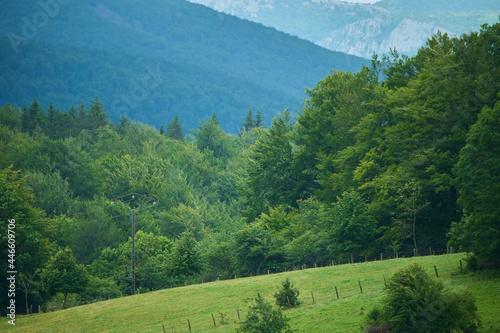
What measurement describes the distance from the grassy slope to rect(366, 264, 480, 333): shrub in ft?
4.18

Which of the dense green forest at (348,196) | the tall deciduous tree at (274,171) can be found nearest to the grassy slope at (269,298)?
the dense green forest at (348,196)

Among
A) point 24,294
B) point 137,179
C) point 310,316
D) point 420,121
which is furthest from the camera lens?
point 137,179

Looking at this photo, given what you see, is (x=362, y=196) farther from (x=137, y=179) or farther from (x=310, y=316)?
(x=137, y=179)

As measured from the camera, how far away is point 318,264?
56969 mm

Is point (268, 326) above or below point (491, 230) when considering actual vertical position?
below

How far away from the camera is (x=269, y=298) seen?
1547 inches

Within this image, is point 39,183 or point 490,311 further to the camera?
point 39,183

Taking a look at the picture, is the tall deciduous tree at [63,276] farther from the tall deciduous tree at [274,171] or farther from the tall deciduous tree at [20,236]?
the tall deciduous tree at [274,171]

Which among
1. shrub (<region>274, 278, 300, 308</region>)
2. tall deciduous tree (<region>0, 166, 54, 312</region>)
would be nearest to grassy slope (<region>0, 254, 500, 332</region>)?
shrub (<region>274, 278, 300, 308</region>)

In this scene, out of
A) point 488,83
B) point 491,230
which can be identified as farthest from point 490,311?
point 488,83

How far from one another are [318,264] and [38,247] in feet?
98.0

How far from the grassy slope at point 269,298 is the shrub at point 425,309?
4.18ft

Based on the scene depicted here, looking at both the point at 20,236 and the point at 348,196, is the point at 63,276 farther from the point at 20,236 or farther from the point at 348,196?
the point at 348,196

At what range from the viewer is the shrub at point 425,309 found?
25250 mm
